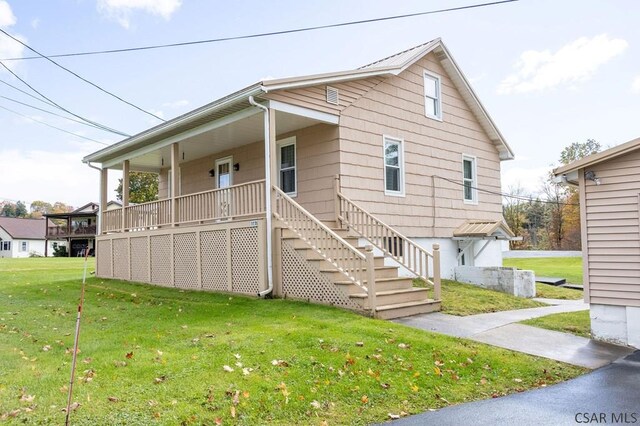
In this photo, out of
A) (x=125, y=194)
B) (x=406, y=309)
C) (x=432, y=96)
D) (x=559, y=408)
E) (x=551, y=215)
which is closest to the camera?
(x=559, y=408)

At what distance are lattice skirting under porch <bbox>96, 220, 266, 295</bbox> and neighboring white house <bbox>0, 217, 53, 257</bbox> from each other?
51800mm

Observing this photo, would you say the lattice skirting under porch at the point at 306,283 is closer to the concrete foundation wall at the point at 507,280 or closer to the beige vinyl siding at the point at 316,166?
the beige vinyl siding at the point at 316,166

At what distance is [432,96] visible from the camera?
48.3ft

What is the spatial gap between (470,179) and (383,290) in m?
7.81

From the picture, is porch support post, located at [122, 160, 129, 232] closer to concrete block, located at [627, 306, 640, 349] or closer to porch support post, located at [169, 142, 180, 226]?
porch support post, located at [169, 142, 180, 226]

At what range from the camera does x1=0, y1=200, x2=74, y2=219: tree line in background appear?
268 ft

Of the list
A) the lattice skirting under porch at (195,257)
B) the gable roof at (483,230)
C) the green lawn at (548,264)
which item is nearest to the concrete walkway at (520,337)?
the lattice skirting under porch at (195,257)

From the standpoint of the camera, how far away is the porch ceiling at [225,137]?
11.4 meters

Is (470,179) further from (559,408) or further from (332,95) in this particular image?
(559,408)

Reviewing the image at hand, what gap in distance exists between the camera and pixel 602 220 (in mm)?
7926

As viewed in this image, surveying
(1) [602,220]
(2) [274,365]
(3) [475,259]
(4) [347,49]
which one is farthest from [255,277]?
(4) [347,49]

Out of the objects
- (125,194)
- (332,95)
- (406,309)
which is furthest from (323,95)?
(125,194)

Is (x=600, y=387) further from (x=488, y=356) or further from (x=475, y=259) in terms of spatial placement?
(x=475, y=259)

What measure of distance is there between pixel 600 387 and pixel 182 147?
1226cm
